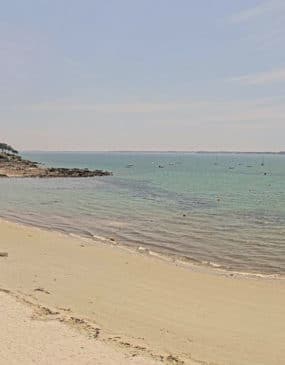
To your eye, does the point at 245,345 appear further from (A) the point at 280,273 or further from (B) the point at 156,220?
(B) the point at 156,220

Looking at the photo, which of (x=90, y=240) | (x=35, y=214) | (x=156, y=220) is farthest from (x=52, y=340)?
(x=35, y=214)

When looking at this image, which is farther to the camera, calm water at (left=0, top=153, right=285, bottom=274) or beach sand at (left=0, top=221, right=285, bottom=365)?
calm water at (left=0, top=153, right=285, bottom=274)

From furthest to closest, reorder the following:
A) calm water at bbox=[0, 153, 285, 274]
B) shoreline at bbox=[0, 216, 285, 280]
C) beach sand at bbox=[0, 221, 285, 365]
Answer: calm water at bbox=[0, 153, 285, 274]
shoreline at bbox=[0, 216, 285, 280]
beach sand at bbox=[0, 221, 285, 365]

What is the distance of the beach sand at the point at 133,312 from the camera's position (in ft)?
29.1

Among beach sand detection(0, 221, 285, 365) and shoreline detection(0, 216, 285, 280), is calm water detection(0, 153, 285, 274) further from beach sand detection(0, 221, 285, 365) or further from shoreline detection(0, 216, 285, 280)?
beach sand detection(0, 221, 285, 365)

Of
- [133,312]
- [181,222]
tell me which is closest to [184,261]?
[133,312]

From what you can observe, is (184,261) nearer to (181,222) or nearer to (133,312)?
→ (133,312)

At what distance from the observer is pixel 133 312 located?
38.1ft

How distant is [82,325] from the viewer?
1016cm

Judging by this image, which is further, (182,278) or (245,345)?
(182,278)

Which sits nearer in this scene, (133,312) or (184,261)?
(133,312)

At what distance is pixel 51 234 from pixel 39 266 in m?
8.96

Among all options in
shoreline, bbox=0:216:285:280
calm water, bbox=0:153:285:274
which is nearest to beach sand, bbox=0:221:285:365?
shoreline, bbox=0:216:285:280

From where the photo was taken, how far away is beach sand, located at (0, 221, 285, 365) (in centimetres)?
888
